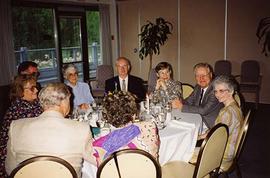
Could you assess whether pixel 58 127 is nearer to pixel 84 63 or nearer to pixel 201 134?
pixel 201 134

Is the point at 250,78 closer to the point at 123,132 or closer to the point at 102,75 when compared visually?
the point at 102,75

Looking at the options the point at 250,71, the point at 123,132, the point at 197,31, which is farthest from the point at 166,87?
the point at 197,31

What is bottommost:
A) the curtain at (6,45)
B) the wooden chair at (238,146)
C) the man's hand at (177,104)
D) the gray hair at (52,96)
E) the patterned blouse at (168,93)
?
the wooden chair at (238,146)

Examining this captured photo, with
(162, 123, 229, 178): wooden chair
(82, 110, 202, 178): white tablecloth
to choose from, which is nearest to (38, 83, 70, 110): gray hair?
(82, 110, 202, 178): white tablecloth

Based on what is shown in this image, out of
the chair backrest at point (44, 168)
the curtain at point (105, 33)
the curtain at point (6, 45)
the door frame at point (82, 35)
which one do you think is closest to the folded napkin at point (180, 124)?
the chair backrest at point (44, 168)

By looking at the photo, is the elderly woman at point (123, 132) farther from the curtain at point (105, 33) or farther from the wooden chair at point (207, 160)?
the curtain at point (105, 33)

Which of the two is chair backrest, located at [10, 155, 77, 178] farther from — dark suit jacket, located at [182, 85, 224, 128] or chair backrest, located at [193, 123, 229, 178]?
dark suit jacket, located at [182, 85, 224, 128]

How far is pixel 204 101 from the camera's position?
3.26 metres

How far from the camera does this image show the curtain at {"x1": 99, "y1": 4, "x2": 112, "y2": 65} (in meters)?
8.05

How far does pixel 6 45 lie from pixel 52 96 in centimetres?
→ 452

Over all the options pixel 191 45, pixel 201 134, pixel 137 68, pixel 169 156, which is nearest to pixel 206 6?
pixel 191 45

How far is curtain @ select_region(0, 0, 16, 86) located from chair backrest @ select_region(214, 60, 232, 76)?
4512 mm

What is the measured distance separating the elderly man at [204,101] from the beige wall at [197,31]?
359 cm

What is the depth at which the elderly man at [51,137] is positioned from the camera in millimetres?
1841
